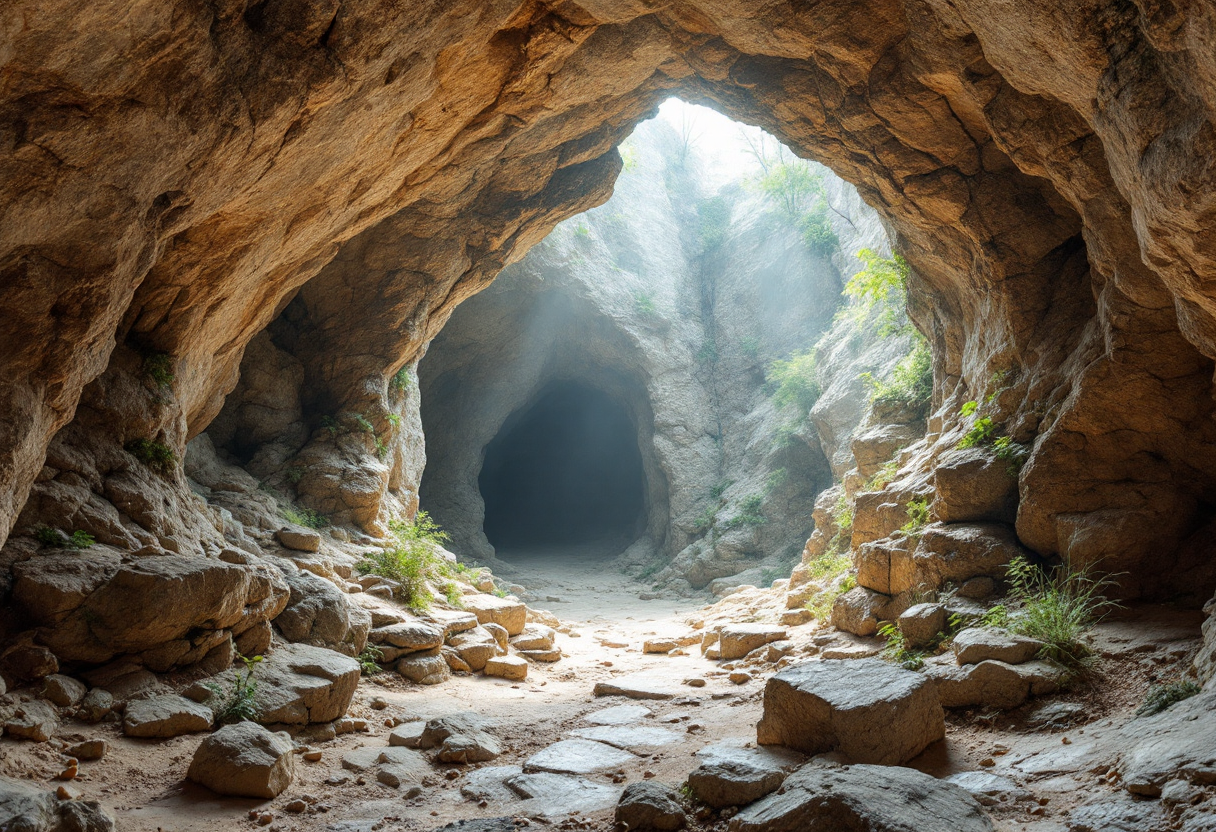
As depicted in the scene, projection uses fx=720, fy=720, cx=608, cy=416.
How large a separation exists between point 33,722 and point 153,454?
288 centimetres

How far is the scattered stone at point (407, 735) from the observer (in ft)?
18.5

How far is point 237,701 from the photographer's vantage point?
5.25 m

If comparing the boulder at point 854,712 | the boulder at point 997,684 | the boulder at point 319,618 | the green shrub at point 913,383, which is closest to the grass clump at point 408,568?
the boulder at point 319,618

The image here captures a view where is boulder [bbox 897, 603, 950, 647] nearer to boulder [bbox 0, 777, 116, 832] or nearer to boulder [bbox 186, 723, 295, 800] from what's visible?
boulder [bbox 186, 723, 295, 800]

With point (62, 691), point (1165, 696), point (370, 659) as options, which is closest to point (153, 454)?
point (62, 691)

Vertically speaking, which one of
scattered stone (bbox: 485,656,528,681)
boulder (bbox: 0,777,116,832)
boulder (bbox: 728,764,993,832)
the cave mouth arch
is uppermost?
the cave mouth arch

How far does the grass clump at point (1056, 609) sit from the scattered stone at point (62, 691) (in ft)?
22.2

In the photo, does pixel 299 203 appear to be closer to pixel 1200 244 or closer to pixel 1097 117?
pixel 1097 117

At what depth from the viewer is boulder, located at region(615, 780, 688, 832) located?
3893 millimetres

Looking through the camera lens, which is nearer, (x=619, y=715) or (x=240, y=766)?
(x=240, y=766)

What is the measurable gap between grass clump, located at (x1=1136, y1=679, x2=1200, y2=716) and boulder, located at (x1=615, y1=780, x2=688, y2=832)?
289 cm

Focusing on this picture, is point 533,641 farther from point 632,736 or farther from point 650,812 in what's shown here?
point 650,812

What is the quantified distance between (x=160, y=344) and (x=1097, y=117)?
25.6ft

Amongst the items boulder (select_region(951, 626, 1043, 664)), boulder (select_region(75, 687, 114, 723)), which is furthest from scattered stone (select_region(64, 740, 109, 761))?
boulder (select_region(951, 626, 1043, 664))
